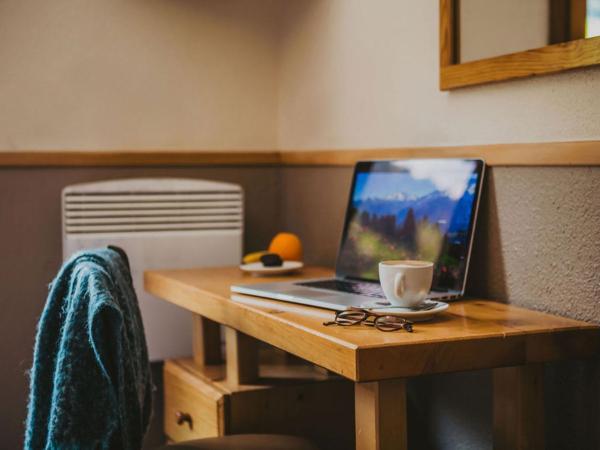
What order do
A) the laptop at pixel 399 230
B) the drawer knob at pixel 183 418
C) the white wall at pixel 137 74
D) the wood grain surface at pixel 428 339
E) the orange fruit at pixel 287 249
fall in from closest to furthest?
the wood grain surface at pixel 428 339, the laptop at pixel 399 230, the drawer knob at pixel 183 418, the orange fruit at pixel 287 249, the white wall at pixel 137 74

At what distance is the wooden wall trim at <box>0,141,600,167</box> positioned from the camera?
1.62m

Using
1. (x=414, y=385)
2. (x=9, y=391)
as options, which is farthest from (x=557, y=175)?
(x=9, y=391)

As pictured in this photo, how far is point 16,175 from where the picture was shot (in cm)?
257

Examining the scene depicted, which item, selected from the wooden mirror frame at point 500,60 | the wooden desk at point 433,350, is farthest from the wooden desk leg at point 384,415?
the wooden mirror frame at point 500,60

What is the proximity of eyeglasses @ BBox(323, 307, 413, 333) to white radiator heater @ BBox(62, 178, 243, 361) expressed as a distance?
1201 mm

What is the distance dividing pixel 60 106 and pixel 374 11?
1020 mm

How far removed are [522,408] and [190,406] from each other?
2.94 ft

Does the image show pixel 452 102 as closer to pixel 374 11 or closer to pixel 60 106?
pixel 374 11

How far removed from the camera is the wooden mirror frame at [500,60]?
5.04 feet

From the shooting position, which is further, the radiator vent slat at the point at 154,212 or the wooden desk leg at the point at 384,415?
the radiator vent slat at the point at 154,212

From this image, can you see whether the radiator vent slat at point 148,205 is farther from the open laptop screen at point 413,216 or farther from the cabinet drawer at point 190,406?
the open laptop screen at point 413,216

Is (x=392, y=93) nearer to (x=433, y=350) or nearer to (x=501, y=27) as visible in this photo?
(x=501, y=27)

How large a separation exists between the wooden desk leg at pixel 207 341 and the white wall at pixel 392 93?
65 centimetres

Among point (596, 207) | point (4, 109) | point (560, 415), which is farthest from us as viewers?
point (4, 109)
